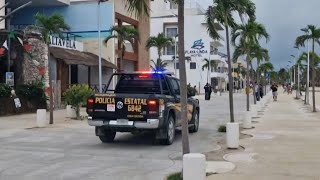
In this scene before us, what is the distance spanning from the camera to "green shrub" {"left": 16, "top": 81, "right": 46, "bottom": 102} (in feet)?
91.5

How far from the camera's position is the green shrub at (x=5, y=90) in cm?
2581

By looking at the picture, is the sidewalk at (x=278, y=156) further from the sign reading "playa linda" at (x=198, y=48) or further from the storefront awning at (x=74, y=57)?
the sign reading "playa linda" at (x=198, y=48)

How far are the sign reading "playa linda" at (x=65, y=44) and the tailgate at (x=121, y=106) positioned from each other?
63.4ft

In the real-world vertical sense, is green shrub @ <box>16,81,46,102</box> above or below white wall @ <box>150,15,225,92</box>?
below

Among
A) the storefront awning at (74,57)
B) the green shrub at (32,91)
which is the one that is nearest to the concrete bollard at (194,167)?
the green shrub at (32,91)

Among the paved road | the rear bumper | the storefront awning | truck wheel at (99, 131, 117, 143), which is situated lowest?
the paved road

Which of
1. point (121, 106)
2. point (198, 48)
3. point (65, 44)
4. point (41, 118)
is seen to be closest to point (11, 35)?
point (65, 44)

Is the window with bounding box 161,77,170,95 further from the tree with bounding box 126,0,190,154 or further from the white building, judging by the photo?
the white building

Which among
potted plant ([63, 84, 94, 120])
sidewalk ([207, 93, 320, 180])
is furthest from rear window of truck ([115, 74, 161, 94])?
potted plant ([63, 84, 94, 120])

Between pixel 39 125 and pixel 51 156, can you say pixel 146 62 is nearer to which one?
pixel 39 125

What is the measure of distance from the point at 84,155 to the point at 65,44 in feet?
79.9

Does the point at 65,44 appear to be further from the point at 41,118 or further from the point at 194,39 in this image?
the point at 194,39

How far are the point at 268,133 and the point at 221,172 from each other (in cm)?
760

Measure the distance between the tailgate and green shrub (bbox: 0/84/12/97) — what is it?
44.9ft
